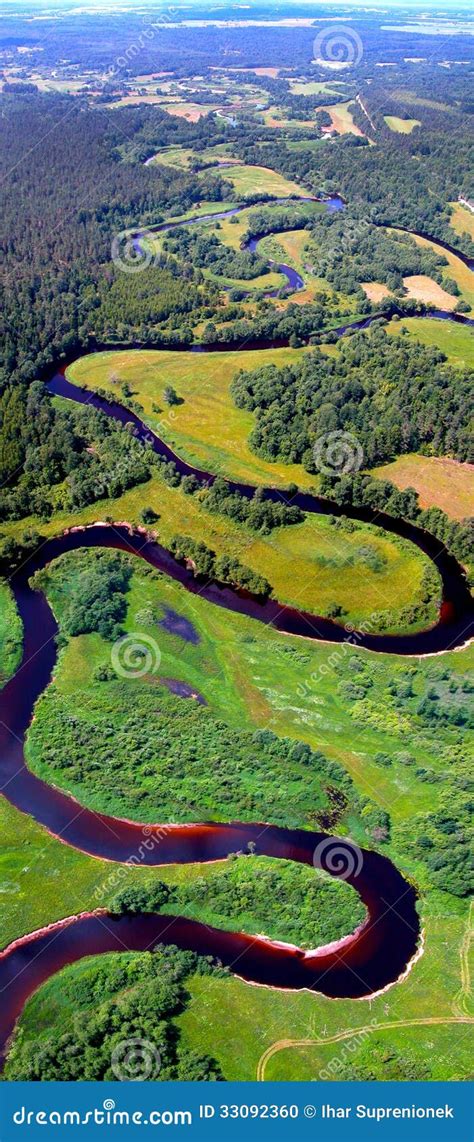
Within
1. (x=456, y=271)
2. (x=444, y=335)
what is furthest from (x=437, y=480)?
(x=456, y=271)

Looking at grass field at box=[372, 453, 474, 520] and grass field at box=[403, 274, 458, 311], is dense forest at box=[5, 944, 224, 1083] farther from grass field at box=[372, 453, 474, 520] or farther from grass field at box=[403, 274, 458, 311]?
grass field at box=[403, 274, 458, 311]

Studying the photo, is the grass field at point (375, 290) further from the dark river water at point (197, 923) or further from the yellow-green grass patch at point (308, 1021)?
the yellow-green grass patch at point (308, 1021)

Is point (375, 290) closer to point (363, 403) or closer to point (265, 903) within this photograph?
point (363, 403)

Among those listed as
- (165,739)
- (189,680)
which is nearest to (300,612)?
(189,680)

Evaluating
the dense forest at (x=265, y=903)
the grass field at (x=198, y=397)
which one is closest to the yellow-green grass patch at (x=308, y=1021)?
the dense forest at (x=265, y=903)

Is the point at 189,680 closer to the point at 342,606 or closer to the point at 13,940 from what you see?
the point at 342,606

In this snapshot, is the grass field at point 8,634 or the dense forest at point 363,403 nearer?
the grass field at point 8,634

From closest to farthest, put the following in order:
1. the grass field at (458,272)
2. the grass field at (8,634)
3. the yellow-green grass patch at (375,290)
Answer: the grass field at (8,634) → the yellow-green grass patch at (375,290) → the grass field at (458,272)
